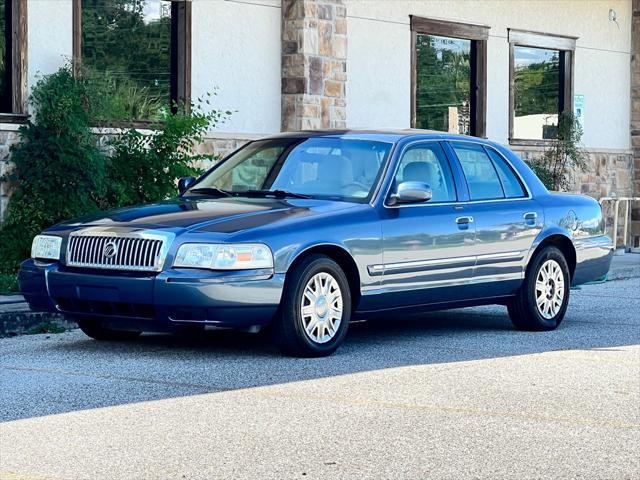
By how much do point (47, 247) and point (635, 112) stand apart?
16726mm

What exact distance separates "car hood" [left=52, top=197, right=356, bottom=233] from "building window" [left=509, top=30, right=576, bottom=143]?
12.5 metres

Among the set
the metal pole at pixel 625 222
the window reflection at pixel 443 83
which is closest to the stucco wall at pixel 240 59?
the window reflection at pixel 443 83

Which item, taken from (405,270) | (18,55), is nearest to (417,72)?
(18,55)

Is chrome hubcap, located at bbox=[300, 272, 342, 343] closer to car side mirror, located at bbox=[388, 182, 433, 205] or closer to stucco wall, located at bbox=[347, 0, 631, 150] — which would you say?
car side mirror, located at bbox=[388, 182, 433, 205]

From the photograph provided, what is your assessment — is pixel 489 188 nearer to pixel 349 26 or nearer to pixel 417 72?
pixel 349 26

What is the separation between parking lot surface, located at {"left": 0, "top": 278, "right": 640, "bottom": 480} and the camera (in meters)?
6.11

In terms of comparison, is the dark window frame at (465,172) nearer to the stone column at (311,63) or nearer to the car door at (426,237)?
the car door at (426,237)

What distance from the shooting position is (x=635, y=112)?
80.1ft

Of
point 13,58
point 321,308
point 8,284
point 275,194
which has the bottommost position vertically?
point 8,284

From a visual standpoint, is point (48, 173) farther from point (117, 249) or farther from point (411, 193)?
point (411, 193)

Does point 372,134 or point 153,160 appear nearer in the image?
point 372,134

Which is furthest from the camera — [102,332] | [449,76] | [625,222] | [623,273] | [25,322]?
[625,222]

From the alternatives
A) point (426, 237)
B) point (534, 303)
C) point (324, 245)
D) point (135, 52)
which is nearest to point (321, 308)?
point (324, 245)

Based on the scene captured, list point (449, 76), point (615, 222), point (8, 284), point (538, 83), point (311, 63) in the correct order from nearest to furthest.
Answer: point (8, 284)
point (311, 63)
point (449, 76)
point (615, 222)
point (538, 83)
